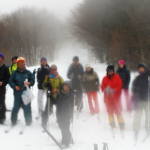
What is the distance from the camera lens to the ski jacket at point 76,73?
554cm

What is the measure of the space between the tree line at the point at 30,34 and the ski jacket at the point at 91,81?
24.4 m

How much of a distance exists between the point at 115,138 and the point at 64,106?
1557 mm

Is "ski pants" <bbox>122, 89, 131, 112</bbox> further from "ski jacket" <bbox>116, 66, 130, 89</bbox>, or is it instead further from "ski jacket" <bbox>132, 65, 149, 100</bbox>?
"ski jacket" <bbox>132, 65, 149, 100</bbox>

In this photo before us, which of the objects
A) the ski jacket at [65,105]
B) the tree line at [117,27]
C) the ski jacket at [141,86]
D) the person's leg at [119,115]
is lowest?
the person's leg at [119,115]

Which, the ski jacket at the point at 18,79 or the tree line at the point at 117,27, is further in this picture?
the tree line at the point at 117,27

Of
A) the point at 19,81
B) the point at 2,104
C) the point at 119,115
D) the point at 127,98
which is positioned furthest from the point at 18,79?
the point at 127,98

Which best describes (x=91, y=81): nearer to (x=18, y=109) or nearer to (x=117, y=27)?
(x=18, y=109)

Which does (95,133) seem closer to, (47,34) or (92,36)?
(92,36)

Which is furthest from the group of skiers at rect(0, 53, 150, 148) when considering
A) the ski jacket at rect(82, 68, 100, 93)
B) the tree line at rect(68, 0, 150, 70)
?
the tree line at rect(68, 0, 150, 70)

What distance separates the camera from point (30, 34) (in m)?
30.9

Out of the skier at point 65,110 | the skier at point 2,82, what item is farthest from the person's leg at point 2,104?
the skier at point 65,110

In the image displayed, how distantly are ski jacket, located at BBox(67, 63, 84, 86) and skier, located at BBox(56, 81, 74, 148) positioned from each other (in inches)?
74.2

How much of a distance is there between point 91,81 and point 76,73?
24.5 inches

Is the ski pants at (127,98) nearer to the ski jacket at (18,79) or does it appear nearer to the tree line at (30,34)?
the ski jacket at (18,79)
